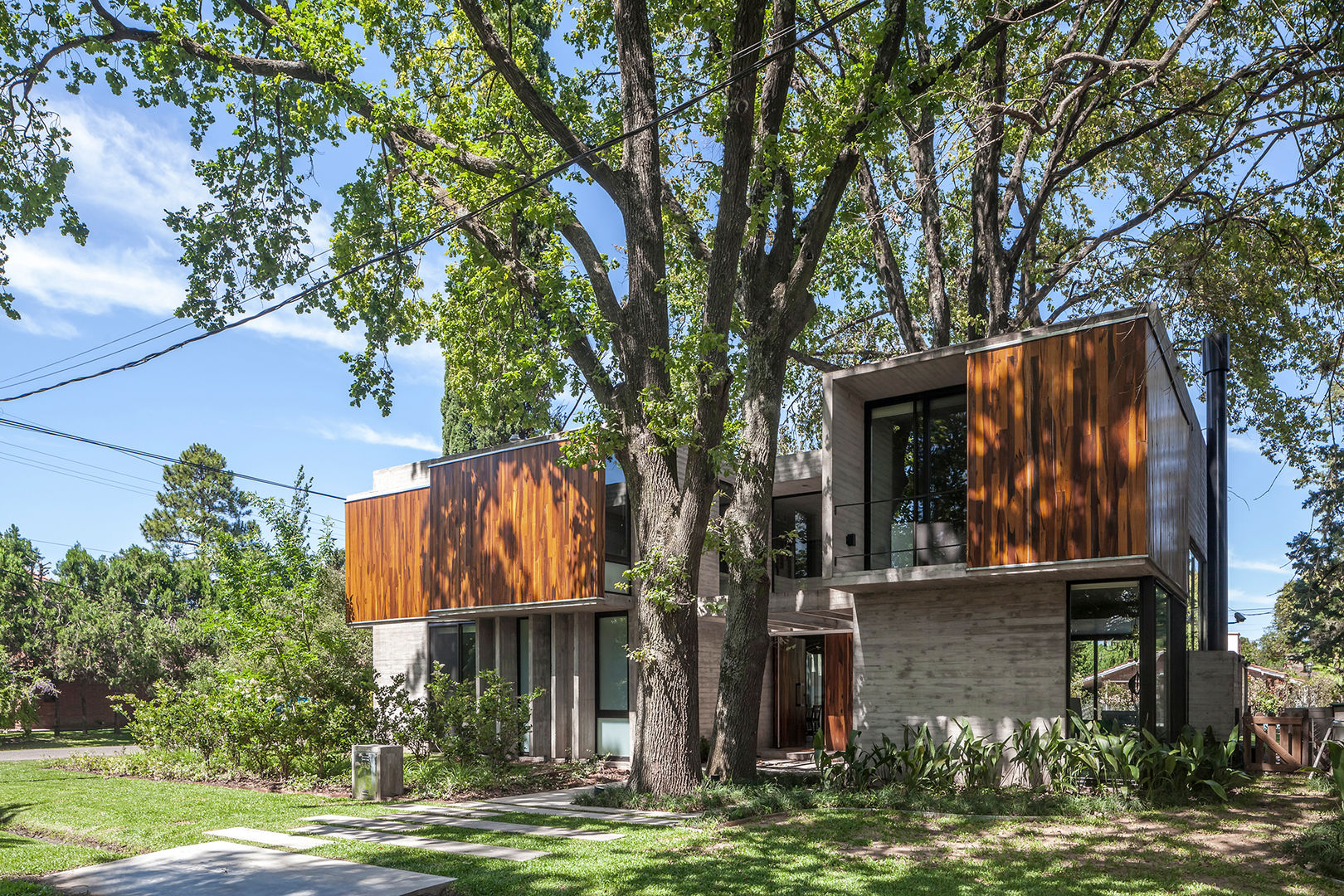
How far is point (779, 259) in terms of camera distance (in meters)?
12.8

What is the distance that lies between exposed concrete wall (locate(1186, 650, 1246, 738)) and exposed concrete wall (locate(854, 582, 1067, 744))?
13.3ft

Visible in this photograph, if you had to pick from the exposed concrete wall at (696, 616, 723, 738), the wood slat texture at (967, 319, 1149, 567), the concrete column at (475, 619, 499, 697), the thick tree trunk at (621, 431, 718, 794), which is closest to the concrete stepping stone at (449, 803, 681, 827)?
the thick tree trunk at (621, 431, 718, 794)

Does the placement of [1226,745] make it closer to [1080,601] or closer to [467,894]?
[1080,601]

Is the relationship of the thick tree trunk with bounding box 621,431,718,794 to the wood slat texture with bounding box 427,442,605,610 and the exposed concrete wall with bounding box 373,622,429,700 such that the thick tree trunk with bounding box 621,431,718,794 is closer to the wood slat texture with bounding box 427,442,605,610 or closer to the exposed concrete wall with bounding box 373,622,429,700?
the wood slat texture with bounding box 427,442,605,610

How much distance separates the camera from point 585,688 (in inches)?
705

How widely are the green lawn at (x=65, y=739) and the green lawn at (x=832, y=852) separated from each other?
14.8 meters

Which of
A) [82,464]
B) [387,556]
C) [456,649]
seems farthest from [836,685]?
[82,464]

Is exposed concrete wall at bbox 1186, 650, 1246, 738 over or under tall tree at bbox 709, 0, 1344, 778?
under

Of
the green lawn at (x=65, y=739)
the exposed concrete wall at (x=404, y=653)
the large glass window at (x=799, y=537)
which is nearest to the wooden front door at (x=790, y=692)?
the large glass window at (x=799, y=537)

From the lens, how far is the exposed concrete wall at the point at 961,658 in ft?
40.2

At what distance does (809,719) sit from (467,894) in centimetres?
1506

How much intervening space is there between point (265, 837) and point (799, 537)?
38.6ft

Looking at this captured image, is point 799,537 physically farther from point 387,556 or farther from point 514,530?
point 387,556

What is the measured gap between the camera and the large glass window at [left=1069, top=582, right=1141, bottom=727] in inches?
458
